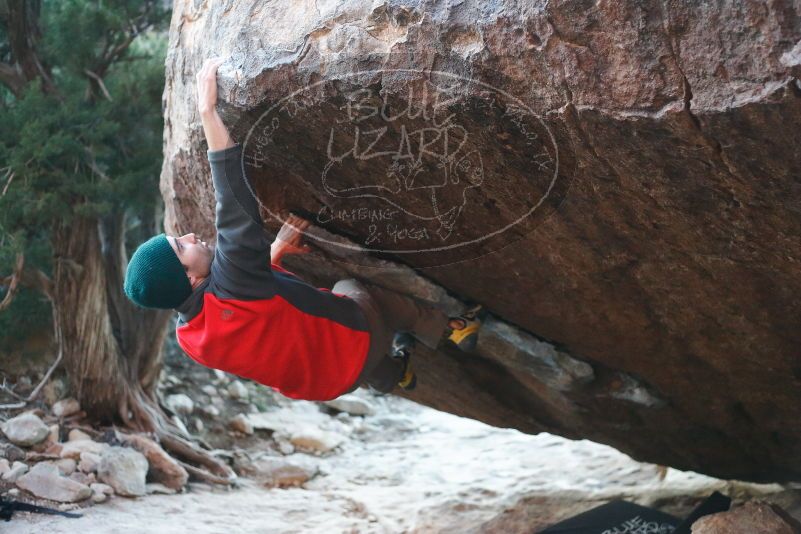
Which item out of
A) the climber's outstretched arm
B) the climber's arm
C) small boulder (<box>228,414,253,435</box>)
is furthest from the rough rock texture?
small boulder (<box>228,414,253,435</box>)

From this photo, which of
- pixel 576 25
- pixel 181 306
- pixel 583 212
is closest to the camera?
pixel 576 25

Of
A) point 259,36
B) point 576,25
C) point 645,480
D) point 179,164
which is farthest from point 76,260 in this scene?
point 576,25

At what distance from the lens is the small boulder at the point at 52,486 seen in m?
4.44

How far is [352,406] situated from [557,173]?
548cm

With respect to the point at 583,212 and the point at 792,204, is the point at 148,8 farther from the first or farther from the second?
the point at 792,204

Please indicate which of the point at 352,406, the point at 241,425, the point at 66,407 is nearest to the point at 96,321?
the point at 66,407

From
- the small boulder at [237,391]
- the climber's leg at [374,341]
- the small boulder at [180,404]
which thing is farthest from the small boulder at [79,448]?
the climber's leg at [374,341]

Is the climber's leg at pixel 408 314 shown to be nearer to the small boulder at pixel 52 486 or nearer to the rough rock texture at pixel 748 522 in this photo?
the rough rock texture at pixel 748 522

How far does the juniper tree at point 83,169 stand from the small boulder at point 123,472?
0.70 meters

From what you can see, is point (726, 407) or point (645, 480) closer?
point (726, 407)

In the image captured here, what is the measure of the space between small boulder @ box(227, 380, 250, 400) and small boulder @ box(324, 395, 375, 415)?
0.78 metres

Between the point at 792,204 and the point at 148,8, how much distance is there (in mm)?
4769

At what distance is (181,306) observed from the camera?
2.70m

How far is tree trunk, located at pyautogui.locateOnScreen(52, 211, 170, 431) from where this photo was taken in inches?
216
